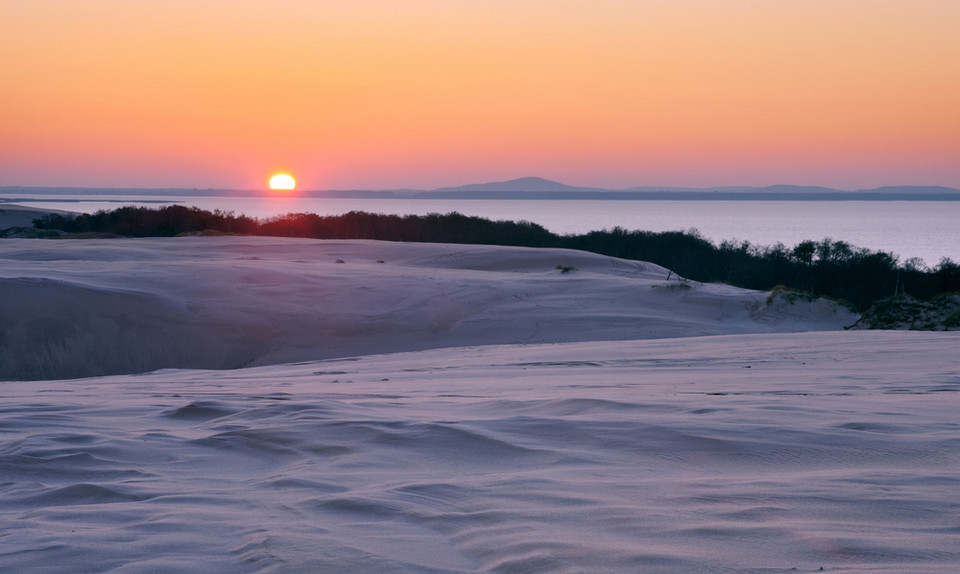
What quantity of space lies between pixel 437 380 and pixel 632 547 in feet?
13.5

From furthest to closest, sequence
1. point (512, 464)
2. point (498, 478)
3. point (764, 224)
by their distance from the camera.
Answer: point (764, 224)
point (512, 464)
point (498, 478)

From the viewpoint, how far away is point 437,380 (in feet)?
20.1

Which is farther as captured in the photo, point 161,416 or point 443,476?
point 161,416

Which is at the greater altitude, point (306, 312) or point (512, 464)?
point (512, 464)

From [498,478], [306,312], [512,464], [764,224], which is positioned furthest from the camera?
[764,224]

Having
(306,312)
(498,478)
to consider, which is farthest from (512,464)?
(306,312)

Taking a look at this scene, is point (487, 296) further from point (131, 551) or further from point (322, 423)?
point (131, 551)

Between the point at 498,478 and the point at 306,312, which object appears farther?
the point at 306,312

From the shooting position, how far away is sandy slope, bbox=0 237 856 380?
10031 millimetres

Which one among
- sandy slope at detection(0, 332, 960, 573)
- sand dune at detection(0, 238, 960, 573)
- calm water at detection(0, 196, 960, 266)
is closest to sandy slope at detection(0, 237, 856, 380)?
sand dune at detection(0, 238, 960, 573)

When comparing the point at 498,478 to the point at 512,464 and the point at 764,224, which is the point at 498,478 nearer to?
the point at 512,464

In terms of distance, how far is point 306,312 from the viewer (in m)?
12.0

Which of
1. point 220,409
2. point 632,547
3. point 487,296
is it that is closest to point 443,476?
point 632,547

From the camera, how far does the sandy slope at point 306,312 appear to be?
395 inches
